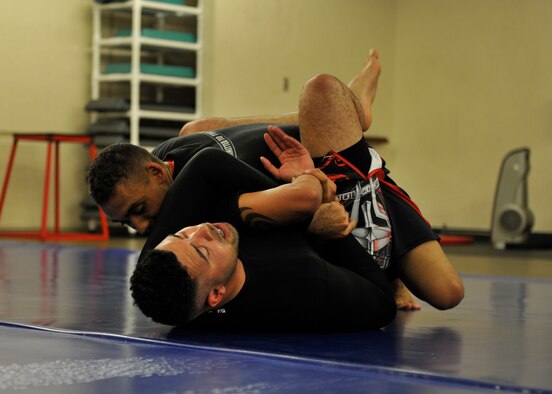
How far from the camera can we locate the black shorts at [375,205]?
2.67 metres

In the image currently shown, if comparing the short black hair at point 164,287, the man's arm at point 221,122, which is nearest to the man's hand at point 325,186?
the short black hair at point 164,287

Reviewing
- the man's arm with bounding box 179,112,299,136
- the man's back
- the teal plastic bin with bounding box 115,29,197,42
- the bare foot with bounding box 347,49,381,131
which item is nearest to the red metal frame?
the teal plastic bin with bounding box 115,29,197,42

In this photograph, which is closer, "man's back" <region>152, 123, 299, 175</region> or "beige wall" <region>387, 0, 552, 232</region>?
"man's back" <region>152, 123, 299, 175</region>

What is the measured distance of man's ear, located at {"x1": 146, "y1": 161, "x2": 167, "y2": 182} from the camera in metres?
2.37

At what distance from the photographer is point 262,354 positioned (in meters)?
1.92

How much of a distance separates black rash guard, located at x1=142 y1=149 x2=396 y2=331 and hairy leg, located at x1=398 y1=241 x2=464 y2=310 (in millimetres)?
415

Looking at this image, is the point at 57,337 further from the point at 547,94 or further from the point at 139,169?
the point at 547,94

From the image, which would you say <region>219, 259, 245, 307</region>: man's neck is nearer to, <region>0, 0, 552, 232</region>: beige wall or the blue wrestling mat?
the blue wrestling mat

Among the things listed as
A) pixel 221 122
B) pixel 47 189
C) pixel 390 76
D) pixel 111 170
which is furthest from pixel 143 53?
pixel 111 170

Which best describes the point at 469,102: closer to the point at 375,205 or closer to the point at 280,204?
the point at 375,205

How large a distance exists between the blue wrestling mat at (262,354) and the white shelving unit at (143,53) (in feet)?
14.5

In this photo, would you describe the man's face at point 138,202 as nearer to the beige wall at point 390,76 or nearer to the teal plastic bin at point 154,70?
the teal plastic bin at point 154,70

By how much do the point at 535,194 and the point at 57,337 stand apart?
6.92 meters

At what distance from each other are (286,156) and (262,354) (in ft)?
2.54
